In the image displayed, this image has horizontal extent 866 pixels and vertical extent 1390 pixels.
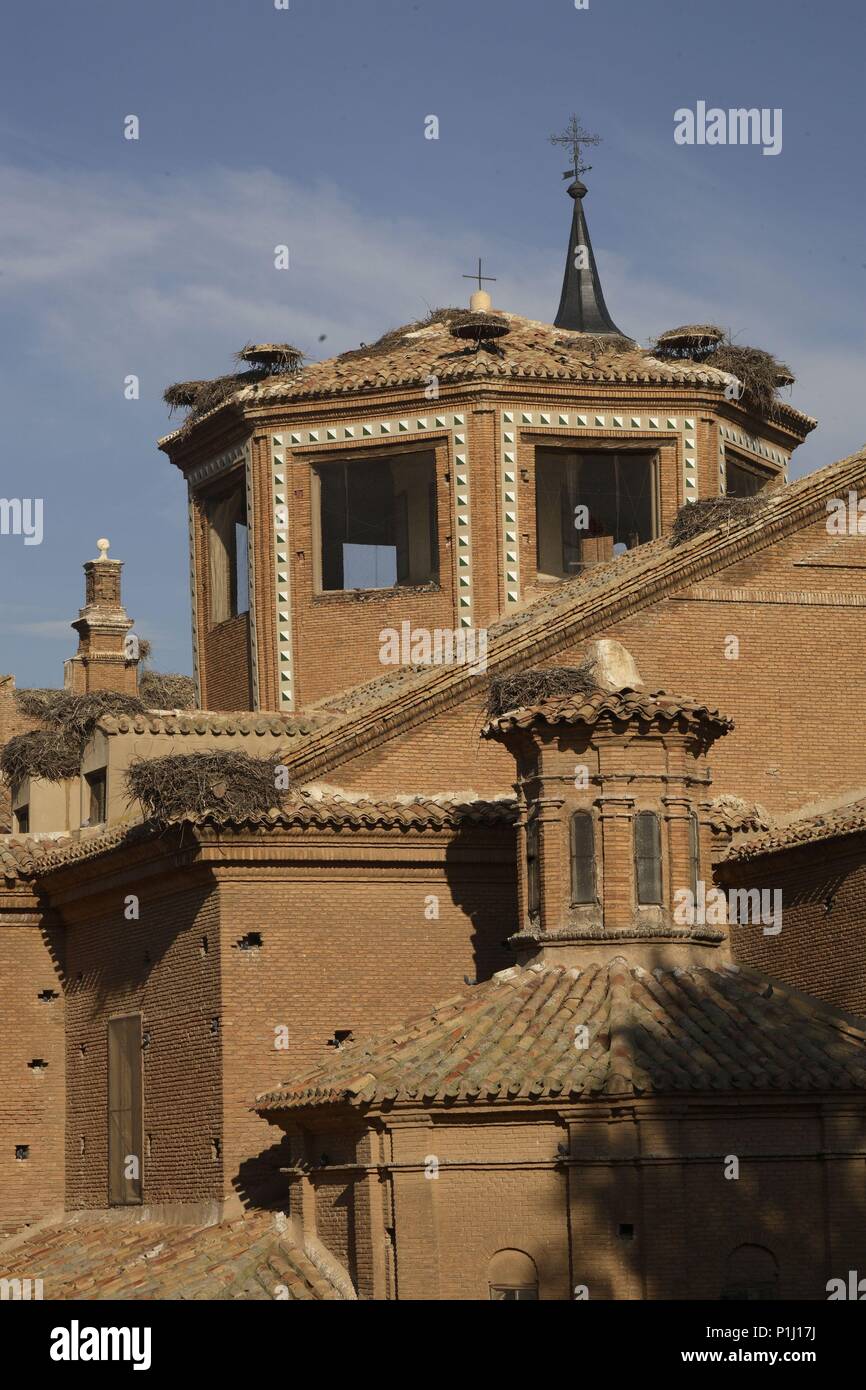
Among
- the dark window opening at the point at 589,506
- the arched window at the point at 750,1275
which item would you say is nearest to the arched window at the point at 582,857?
the arched window at the point at 750,1275

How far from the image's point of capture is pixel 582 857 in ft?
80.6

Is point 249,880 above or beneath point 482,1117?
above

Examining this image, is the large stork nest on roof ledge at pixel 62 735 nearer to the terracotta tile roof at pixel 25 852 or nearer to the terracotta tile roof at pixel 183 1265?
the terracotta tile roof at pixel 25 852

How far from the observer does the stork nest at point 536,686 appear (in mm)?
25500

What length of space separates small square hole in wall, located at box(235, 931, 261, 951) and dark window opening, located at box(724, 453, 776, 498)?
35.7 feet

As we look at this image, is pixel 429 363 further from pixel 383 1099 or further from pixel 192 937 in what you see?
pixel 383 1099

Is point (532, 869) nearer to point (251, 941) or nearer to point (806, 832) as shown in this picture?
point (806, 832)

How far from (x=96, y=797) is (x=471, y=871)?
5.61 m

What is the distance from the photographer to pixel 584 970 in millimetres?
24172

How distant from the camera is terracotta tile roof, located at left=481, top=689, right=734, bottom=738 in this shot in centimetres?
2445

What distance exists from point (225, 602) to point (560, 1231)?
47.6 feet

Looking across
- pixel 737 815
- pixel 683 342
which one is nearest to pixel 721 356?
pixel 683 342
